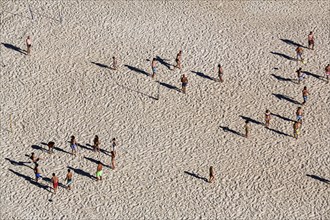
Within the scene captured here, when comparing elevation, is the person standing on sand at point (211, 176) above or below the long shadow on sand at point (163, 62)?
below

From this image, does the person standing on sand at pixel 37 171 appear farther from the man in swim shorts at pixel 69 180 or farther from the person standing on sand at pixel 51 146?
the person standing on sand at pixel 51 146

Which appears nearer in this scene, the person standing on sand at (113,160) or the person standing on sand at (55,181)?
the person standing on sand at (55,181)

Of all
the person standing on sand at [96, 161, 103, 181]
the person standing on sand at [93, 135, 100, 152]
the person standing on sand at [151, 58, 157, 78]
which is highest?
the person standing on sand at [151, 58, 157, 78]

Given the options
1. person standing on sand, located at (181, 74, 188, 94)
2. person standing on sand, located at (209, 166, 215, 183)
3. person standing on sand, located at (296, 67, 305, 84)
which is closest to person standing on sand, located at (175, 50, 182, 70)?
person standing on sand, located at (181, 74, 188, 94)

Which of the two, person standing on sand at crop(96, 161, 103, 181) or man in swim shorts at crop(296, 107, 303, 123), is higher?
man in swim shorts at crop(296, 107, 303, 123)

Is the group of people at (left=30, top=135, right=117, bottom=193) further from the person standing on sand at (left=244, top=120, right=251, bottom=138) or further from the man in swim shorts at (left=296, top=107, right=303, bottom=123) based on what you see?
the man in swim shorts at (left=296, top=107, right=303, bottom=123)

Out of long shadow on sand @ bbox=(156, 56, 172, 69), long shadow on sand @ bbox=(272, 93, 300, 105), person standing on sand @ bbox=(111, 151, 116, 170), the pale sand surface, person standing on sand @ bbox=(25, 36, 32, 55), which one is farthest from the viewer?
long shadow on sand @ bbox=(156, 56, 172, 69)

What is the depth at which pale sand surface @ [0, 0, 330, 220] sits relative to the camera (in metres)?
56.2

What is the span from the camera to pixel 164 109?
6216 cm

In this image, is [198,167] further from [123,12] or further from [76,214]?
[123,12]

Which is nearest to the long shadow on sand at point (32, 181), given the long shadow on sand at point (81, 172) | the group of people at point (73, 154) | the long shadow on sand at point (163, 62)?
the group of people at point (73, 154)

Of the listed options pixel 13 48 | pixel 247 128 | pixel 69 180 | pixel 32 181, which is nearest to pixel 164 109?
pixel 247 128

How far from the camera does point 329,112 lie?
204ft

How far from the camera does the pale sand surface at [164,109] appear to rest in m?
56.2
